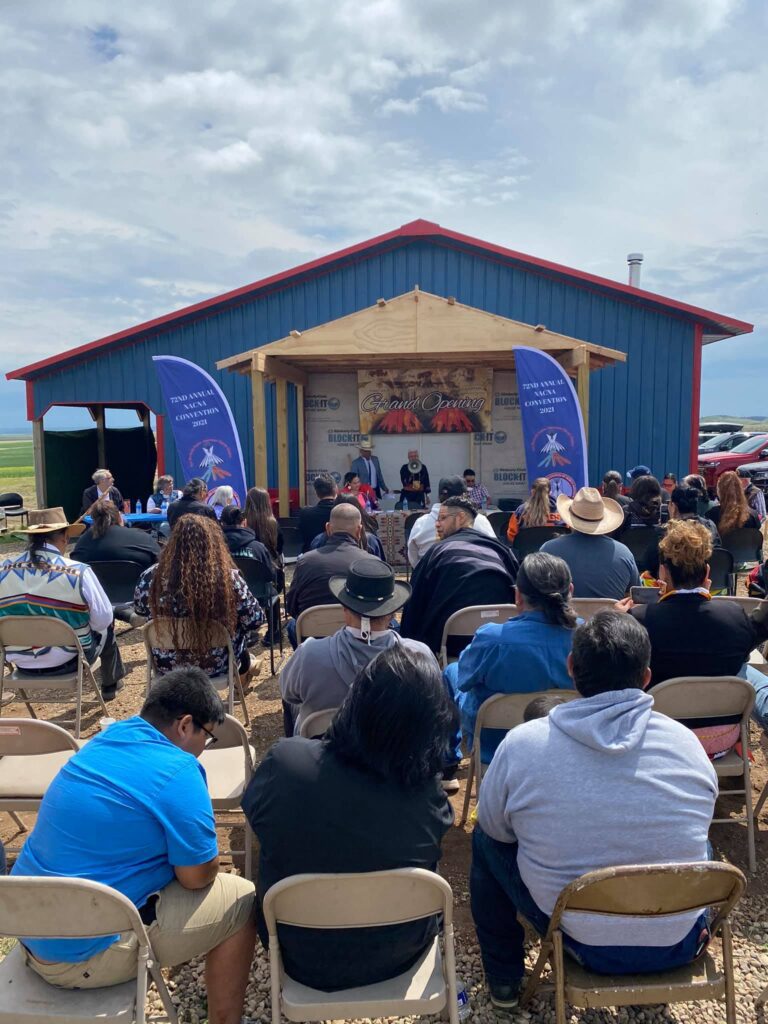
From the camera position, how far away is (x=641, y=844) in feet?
6.14

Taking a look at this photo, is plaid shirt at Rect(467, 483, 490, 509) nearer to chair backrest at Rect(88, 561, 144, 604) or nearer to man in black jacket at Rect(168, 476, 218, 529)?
man in black jacket at Rect(168, 476, 218, 529)

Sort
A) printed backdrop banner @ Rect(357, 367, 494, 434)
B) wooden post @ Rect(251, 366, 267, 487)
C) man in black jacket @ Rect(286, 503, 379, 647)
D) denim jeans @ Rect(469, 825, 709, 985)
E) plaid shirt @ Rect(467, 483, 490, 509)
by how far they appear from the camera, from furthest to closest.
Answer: printed backdrop banner @ Rect(357, 367, 494, 434) → plaid shirt @ Rect(467, 483, 490, 509) → wooden post @ Rect(251, 366, 267, 487) → man in black jacket @ Rect(286, 503, 379, 647) → denim jeans @ Rect(469, 825, 709, 985)

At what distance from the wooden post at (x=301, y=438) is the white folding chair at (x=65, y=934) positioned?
37.4ft

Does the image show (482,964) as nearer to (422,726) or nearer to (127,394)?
(422,726)

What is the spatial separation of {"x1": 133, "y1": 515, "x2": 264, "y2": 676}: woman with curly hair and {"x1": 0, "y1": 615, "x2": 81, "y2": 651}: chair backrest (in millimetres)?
418

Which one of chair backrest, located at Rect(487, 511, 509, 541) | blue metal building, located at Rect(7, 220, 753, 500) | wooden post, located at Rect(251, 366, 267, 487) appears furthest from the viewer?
blue metal building, located at Rect(7, 220, 753, 500)

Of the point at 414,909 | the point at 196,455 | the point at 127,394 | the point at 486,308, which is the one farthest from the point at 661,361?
the point at 414,909

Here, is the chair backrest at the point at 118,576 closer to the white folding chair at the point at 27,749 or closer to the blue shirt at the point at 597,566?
the white folding chair at the point at 27,749

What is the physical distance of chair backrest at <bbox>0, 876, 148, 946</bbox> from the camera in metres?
1.64

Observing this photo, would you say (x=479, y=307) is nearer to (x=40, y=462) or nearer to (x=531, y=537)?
(x=531, y=537)

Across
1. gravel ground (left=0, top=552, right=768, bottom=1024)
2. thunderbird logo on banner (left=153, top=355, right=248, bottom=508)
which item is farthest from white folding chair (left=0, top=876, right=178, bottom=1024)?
thunderbird logo on banner (left=153, top=355, right=248, bottom=508)

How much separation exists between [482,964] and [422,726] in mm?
1159

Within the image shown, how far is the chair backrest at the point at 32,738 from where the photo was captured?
8.54 ft

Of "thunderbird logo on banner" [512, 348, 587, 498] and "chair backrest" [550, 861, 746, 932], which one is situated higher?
"thunderbird logo on banner" [512, 348, 587, 498]
